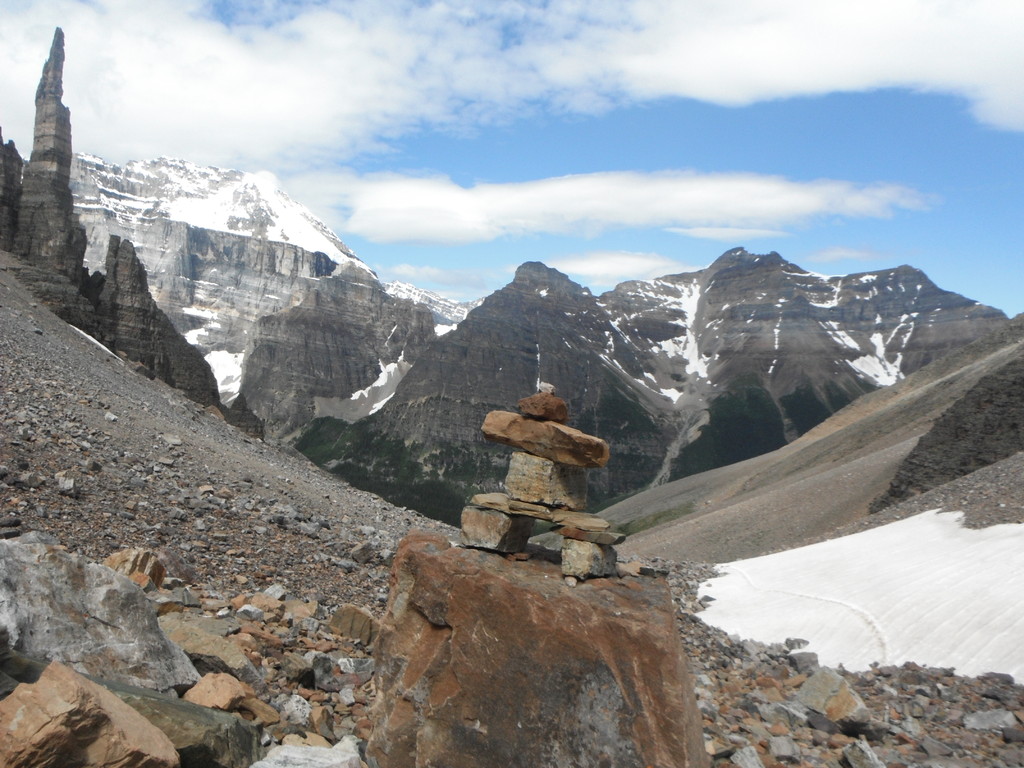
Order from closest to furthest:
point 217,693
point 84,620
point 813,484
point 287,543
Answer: point 84,620, point 217,693, point 287,543, point 813,484

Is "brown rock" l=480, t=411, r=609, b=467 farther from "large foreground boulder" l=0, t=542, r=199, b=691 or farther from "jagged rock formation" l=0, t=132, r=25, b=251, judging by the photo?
"jagged rock formation" l=0, t=132, r=25, b=251

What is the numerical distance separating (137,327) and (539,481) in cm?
6490

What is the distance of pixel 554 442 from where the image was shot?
1284 centimetres

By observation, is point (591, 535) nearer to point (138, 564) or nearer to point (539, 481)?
point (539, 481)

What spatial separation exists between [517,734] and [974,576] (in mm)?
18857

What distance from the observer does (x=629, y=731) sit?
10.0 meters

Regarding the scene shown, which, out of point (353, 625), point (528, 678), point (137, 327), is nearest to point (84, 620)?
point (353, 625)

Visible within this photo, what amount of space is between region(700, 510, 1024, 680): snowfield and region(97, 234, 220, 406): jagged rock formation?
54911mm

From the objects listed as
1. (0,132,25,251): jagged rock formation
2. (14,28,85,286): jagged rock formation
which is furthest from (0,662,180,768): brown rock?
(0,132,25,251): jagged rock formation

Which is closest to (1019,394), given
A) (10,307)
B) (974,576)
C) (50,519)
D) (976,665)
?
(974,576)

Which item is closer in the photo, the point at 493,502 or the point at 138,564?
the point at 493,502

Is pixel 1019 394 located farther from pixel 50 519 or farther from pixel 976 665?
pixel 50 519

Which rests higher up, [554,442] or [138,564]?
[554,442]

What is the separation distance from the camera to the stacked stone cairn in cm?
1266
